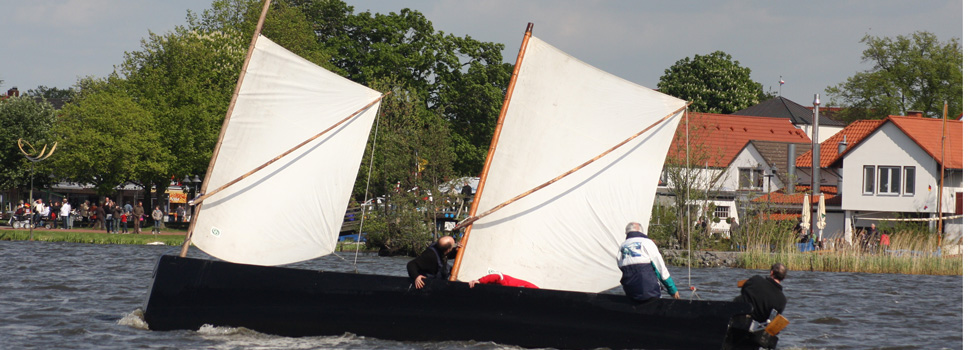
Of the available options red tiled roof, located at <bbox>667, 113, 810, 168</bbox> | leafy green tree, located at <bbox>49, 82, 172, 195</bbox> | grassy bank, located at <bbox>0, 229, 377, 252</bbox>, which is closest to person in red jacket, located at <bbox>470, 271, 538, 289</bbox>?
grassy bank, located at <bbox>0, 229, 377, 252</bbox>

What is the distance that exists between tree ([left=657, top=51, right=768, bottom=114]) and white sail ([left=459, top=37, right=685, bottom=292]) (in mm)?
74619

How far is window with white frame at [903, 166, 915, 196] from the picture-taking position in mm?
60438

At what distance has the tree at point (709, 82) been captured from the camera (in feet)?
→ 305

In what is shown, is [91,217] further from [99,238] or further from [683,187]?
[683,187]

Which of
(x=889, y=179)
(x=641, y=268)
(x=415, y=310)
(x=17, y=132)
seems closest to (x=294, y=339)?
(x=415, y=310)

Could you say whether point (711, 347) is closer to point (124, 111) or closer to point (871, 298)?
point (871, 298)

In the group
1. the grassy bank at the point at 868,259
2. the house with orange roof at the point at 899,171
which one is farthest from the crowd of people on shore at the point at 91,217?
the house with orange roof at the point at 899,171

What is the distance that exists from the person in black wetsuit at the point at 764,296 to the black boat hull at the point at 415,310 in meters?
0.25

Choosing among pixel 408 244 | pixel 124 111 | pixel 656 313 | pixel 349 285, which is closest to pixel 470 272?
pixel 349 285

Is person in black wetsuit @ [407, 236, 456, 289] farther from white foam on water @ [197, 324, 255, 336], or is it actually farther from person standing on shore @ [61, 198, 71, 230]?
person standing on shore @ [61, 198, 71, 230]

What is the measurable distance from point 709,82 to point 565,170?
3079 inches

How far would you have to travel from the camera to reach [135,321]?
755 inches

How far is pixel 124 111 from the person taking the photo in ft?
201

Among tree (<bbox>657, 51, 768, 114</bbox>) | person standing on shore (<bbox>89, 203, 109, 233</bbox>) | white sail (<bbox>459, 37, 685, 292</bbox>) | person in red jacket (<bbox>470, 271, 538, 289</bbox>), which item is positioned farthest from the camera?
tree (<bbox>657, 51, 768, 114</bbox>)
